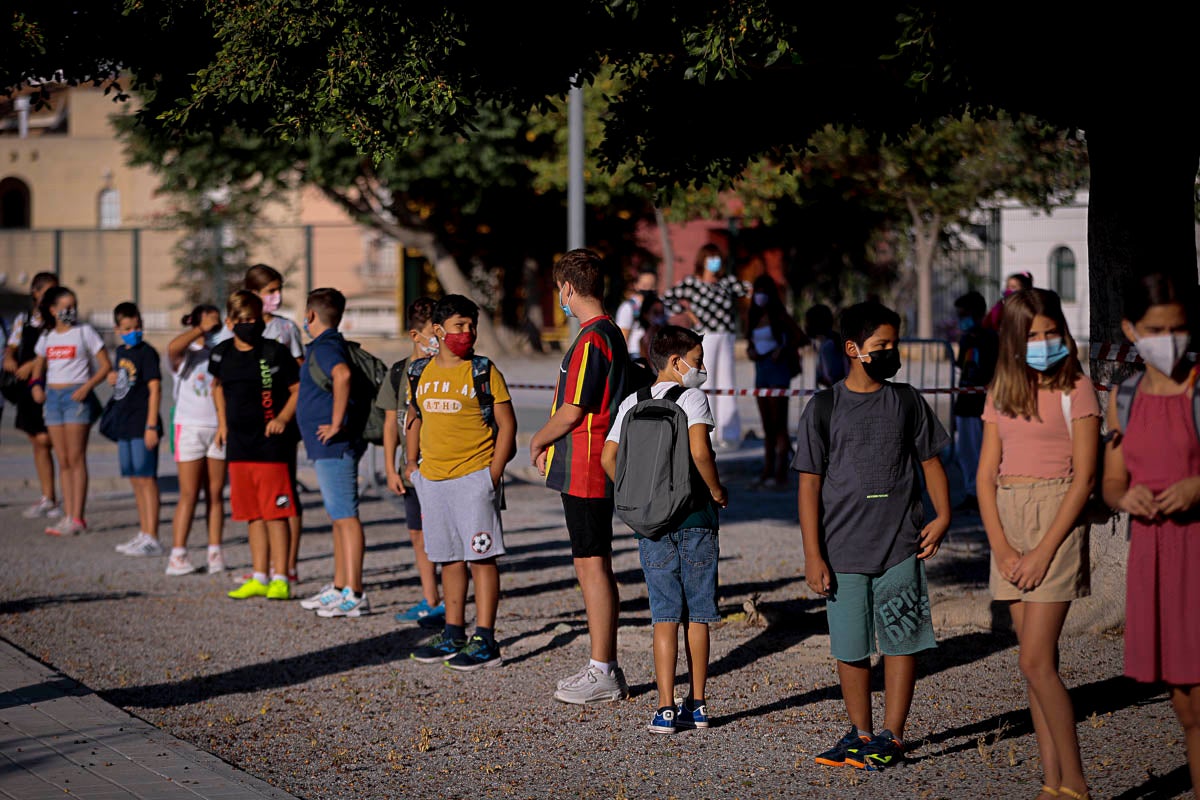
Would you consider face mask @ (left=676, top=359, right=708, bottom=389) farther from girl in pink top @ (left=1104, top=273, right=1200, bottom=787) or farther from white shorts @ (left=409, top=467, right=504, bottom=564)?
girl in pink top @ (left=1104, top=273, right=1200, bottom=787)

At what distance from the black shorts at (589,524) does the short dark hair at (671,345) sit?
75cm

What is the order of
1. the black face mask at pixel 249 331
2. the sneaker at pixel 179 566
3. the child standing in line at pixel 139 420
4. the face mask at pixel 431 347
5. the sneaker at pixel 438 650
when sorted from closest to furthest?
1. the sneaker at pixel 438 650
2. the face mask at pixel 431 347
3. the black face mask at pixel 249 331
4. the sneaker at pixel 179 566
5. the child standing in line at pixel 139 420

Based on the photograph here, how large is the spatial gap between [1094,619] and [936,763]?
7.94ft

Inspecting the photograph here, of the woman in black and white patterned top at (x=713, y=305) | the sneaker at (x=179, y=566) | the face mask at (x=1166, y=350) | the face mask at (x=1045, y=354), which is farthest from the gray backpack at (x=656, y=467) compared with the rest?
the woman in black and white patterned top at (x=713, y=305)

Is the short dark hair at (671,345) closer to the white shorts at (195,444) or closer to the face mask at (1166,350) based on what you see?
the face mask at (1166,350)

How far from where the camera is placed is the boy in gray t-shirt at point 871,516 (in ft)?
18.3

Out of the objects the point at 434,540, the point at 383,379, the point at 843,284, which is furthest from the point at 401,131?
the point at 843,284

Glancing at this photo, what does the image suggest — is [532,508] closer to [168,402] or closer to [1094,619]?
[1094,619]

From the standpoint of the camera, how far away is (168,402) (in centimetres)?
2358

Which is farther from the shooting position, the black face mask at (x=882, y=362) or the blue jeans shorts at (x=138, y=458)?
the blue jeans shorts at (x=138, y=458)

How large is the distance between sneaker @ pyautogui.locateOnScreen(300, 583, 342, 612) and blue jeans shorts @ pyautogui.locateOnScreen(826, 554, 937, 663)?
3.96 metres

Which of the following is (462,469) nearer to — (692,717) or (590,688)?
(590,688)

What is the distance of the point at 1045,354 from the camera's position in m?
4.93

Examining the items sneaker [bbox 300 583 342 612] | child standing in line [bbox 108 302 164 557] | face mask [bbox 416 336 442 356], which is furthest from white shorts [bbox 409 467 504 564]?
child standing in line [bbox 108 302 164 557]
